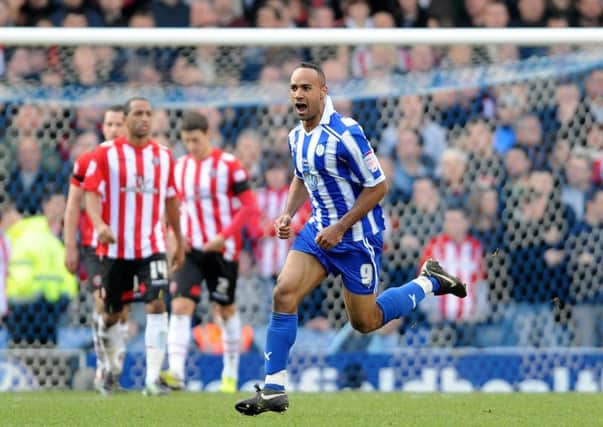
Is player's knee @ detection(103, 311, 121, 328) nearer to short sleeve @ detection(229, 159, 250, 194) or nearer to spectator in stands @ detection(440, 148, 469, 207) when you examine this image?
short sleeve @ detection(229, 159, 250, 194)

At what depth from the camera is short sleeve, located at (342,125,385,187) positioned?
747 centimetres

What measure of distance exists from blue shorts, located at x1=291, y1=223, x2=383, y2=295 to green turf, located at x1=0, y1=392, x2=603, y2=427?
0.75m

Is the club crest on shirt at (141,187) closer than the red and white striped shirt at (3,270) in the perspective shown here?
Yes

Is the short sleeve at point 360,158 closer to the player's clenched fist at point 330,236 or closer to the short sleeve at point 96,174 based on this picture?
the player's clenched fist at point 330,236

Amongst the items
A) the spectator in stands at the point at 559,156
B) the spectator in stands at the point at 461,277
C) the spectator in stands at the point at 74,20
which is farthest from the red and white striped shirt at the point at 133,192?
the spectator in stands at the point at 74,20

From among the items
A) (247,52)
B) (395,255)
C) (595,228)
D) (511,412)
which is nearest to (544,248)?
(595,228)

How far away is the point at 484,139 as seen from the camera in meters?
12.1

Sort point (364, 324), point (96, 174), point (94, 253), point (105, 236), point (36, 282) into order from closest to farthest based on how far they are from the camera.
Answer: point (364, 324), point (105, 236), point (96, 174), point (94, 253), point (36, 282)

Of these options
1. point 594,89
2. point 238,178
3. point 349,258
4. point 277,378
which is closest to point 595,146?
point 594,89

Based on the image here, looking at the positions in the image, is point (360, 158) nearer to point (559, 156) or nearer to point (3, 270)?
point (559, 156)

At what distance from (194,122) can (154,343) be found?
209cm

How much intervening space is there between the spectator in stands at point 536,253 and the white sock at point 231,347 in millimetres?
2355

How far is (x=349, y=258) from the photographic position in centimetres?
763

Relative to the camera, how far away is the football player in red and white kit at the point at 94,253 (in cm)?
984
